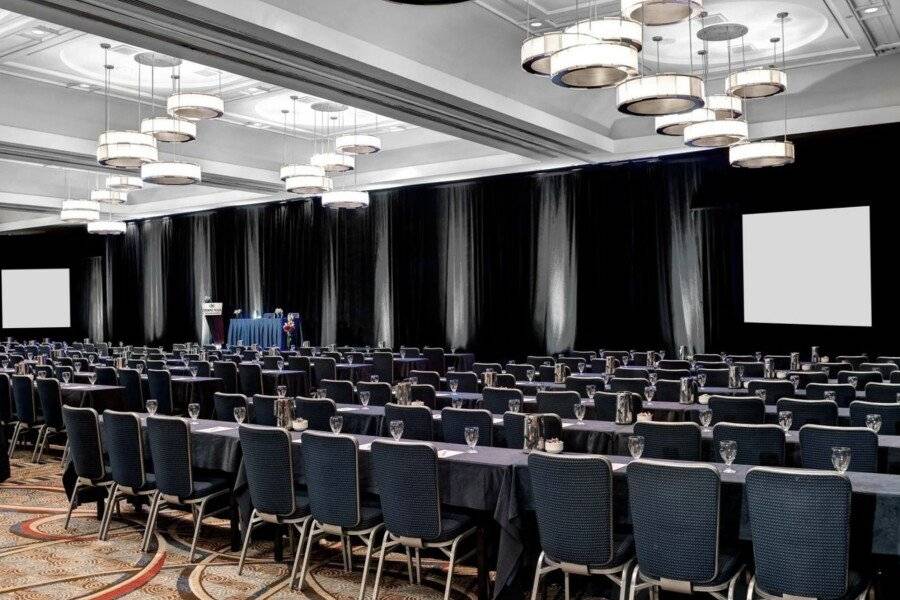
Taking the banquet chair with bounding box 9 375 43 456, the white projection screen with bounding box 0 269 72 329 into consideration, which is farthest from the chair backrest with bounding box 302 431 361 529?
the white projection screen with bounding box 0 269 72 329

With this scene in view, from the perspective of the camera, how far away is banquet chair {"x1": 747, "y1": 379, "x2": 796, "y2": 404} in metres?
7.27

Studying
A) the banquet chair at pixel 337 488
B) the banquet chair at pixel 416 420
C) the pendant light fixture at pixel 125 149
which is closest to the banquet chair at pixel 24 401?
the pendant light fixture at pixel 125 149

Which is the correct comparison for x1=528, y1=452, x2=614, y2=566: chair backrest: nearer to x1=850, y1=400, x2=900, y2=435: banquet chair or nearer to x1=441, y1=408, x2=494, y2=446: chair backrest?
x1=441, y1=408, x2=494, y2=446: chair backrest

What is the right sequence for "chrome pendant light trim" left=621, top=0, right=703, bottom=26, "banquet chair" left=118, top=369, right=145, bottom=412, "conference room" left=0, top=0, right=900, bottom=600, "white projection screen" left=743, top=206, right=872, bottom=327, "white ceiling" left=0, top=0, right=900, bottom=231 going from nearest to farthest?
1. "conference room" left=0, top=0, right=900, bottom=600
2. "chrome pendant light trim" left=621, top=0, right=703, bottom=26
3. "white ceiling" left=0, top=0, right=900, bottom=231
4. "banquet chair" left=118, top=369, right=145, bottom=412
5. "white projection screen" left=743, top=206, right=872, bottom=327

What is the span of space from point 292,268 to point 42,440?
11996mm

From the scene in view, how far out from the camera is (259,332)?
64.5ft

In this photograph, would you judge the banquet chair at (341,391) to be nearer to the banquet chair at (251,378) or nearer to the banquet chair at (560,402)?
the banquet chair at (560,402)

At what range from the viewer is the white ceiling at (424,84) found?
9305 mm

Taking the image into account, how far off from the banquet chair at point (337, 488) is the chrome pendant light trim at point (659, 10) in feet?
13.1

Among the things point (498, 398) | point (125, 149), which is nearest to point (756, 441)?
point (498, 398)

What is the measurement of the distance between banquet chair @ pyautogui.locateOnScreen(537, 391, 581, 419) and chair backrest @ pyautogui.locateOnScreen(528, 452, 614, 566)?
9.50 ft

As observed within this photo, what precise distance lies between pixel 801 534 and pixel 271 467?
8.96 feet

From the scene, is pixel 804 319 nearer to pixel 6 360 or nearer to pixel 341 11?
pixel 341 11

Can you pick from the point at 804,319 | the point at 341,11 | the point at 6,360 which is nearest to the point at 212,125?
the point at 6,360
